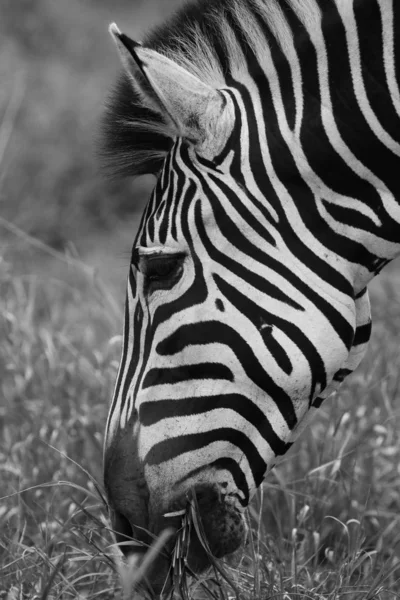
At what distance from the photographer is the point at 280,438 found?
8.14ft

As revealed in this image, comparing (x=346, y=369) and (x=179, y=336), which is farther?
(x=346, y=369)

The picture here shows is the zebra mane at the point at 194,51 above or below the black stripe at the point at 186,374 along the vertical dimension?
above

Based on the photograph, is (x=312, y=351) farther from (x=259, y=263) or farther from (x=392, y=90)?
(x=392, y=90)

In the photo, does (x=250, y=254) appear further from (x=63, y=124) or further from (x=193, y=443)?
(x=63, y=124)


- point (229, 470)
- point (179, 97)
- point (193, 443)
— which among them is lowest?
point (229, 470)

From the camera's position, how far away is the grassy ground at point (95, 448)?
2838 millimetres

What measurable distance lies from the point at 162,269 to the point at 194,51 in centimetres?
68

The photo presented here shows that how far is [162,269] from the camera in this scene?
8.09 ft

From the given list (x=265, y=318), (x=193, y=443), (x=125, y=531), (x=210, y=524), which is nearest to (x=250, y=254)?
(x=265, y=318)

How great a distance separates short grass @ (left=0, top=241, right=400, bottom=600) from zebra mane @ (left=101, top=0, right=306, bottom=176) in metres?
0.99

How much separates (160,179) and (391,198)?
2.22 ft

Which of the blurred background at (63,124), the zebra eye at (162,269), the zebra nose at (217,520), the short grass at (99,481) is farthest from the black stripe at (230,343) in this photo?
the blurred background at (63,124)

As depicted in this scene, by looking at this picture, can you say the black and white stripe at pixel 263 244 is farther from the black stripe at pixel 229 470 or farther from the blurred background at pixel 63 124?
the blurred background at pixel 63 124

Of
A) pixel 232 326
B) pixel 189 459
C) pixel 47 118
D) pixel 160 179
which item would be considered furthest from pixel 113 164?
pixel 47 118
